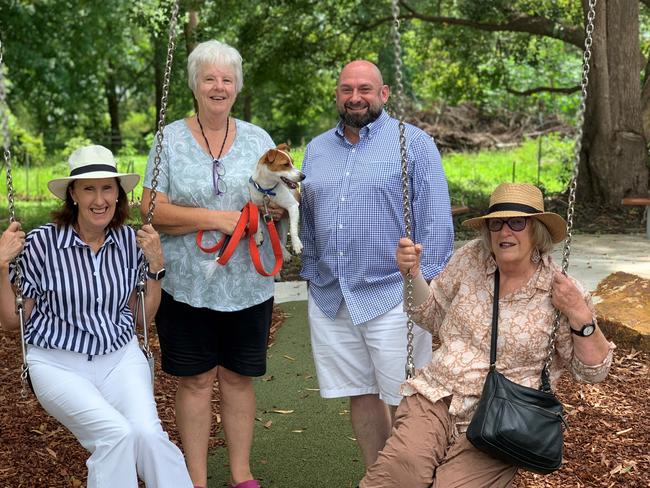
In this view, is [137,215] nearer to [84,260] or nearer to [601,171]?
[601,171]

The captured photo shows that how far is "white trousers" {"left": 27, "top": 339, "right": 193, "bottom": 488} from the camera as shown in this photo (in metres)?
3.27

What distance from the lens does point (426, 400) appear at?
334 cm

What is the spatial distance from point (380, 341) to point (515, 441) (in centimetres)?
86

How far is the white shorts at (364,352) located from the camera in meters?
3.74

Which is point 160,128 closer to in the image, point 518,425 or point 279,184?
point 279,184

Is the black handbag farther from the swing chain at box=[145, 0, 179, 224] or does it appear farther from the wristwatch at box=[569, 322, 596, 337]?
the swing chain at box=[145, 0, 179, 224]

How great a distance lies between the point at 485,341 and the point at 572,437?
1952 mm

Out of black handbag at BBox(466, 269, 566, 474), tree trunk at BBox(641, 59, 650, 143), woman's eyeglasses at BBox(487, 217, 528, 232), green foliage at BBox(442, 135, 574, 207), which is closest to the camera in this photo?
black handbag at BBox(466, 269, 566, 474)

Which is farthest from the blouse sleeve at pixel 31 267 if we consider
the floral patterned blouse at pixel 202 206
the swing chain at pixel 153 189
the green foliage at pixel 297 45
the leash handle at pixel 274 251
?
the green foliage at pixel 297 45

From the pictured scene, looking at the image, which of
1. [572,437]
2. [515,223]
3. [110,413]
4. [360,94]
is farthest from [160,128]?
[572,437]

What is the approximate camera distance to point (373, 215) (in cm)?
369

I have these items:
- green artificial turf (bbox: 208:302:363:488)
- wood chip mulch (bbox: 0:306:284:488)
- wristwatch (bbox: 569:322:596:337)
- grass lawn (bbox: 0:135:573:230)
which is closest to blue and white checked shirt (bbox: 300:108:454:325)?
wristwatch (bbox: 569:322:596:337)

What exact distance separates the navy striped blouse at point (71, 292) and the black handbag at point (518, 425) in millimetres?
1474

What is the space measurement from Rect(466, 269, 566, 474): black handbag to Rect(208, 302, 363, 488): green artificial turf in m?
1.50
